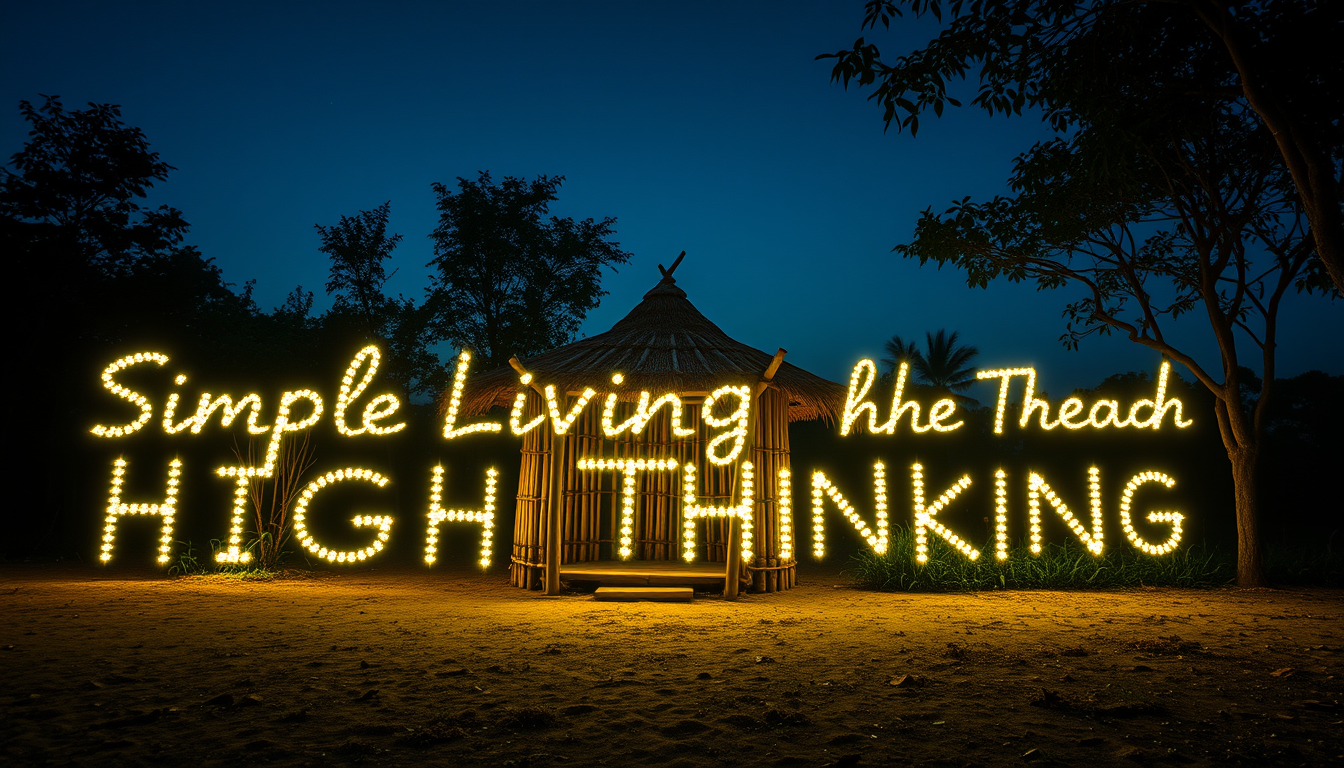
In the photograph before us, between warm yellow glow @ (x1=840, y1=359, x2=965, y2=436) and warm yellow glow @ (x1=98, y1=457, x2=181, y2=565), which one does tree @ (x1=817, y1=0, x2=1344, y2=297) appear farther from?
warm yellow glow @ (x1=98, y1=457, x2=181, y2=565)

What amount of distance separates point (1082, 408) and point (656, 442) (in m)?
5.66

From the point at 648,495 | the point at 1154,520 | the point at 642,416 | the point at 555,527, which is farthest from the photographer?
the point at 648,495

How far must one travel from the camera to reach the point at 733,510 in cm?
811

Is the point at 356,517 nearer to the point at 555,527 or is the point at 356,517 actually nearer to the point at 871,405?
the point at 555,527

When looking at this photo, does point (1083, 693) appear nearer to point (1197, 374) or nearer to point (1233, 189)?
point (1197, 374)

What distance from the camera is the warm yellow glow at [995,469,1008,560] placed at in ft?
30.1

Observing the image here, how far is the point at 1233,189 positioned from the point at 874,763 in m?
9.45

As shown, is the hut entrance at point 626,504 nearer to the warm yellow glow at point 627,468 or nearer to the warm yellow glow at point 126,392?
the warm yellow glow at point 627,468

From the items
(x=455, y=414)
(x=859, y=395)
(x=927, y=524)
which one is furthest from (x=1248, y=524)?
(x=455, y=414)

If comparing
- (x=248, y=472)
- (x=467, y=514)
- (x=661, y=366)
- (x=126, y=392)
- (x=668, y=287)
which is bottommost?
(x=467, y=514)

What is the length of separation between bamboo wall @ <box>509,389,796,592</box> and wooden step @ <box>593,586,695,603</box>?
0.94m

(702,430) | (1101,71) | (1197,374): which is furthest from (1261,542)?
(702,430)

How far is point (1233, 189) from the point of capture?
29.6 ft

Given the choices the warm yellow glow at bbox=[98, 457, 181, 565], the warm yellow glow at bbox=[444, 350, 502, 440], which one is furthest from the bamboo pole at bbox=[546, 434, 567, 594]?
the warm yellow glow at bbox=[98, 457, 181, 565]
